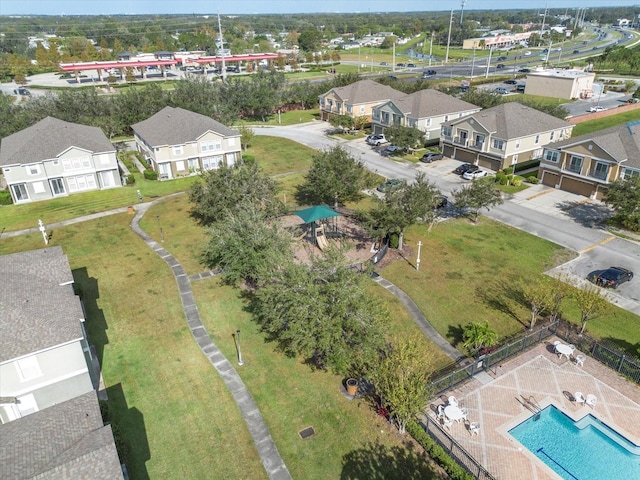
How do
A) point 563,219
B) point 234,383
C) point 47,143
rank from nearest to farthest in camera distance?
1. point 234,383
2. point 563,219
3. point 47,143

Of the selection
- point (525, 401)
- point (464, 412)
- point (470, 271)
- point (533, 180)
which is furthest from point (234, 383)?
point (533, 180)

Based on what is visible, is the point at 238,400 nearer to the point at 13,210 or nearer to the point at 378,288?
the point at 378,288

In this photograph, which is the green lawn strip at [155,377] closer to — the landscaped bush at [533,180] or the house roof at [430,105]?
the landscaped bush at [533,180]

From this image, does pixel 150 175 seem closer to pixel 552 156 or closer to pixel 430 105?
pixel 430 105

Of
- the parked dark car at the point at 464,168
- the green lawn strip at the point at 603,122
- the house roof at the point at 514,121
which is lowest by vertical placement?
the parked dark car at the point at 464,168

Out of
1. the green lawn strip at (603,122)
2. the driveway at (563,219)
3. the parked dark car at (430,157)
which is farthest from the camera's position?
the green lawn strip at (603,122)

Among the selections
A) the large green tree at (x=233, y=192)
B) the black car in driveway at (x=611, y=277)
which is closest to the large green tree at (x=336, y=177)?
the large green tree at (x=233, y=192)
